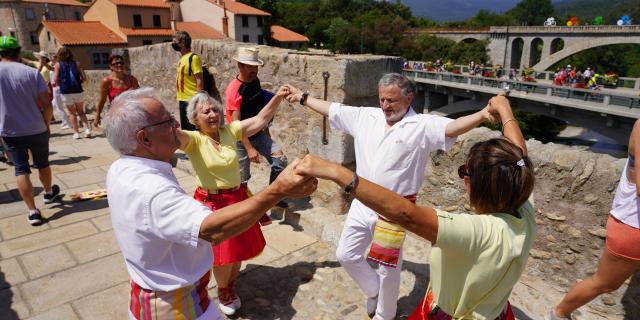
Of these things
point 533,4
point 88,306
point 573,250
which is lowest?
point 88,306

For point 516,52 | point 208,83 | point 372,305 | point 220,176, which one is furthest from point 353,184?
point 516,52

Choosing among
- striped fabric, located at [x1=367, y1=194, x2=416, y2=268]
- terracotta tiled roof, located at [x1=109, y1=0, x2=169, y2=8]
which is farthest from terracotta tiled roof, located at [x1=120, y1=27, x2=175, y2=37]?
striped fabric, located at [x1=367, y1=194, x2=416, y2=268]

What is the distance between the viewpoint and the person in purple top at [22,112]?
4.01 meters

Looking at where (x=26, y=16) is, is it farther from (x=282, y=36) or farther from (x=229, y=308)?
(x=229, y=308)

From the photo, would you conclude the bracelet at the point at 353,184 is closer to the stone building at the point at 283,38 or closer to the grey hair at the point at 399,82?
the grey hair at the point at 399,82

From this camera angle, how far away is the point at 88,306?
9.93 ft

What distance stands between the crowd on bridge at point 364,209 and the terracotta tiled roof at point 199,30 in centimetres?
3689

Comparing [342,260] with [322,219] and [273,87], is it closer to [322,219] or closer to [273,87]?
[322,219]

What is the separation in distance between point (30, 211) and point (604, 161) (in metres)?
5.25

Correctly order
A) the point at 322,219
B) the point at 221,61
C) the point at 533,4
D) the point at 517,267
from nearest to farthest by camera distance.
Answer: the point at 517,267 < the point at 322,219 < the point at 221,61 < the point at 533,4

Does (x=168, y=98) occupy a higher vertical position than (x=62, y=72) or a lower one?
lower

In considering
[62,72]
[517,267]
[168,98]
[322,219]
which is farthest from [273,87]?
[62,72]

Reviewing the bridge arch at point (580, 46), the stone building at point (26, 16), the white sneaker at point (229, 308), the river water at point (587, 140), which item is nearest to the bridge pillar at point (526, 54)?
the bridge arch at point (580, 46)

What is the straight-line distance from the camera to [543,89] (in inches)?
1080
